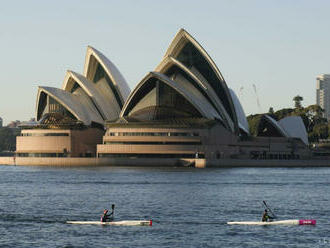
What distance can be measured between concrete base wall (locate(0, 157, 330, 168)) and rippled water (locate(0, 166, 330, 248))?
4177 centimetres

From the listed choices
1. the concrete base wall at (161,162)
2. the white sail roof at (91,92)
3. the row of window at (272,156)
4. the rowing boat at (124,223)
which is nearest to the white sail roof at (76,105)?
the white sail roof at (91,92)

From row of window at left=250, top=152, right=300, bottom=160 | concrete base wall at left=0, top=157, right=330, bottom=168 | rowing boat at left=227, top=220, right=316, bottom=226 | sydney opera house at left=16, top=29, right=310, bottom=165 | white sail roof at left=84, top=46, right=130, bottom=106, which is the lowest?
rowing boat at left=227, top=220, right=316, bottom=226

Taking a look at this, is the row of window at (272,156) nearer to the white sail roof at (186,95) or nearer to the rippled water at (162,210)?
the white sail roof at (186,95)

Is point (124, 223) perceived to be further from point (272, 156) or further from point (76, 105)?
point (272, 156)

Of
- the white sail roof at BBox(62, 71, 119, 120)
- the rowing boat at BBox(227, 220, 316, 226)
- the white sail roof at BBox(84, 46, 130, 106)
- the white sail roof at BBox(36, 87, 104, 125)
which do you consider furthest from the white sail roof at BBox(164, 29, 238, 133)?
the rowing boat at BBox(227, 220, 316, 226)

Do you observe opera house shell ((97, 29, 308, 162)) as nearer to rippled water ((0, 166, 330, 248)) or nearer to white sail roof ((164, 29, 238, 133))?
white sail roof ((164, 29, 238, 133))

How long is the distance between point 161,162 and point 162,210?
259 feet

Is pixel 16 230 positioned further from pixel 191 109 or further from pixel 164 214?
pixel 191 109

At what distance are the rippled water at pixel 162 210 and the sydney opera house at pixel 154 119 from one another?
43.7 metres

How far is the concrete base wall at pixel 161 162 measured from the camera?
13812 centimetres

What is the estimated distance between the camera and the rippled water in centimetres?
4534

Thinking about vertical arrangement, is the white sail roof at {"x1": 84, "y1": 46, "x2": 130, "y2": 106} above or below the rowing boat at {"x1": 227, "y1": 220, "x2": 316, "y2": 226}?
above

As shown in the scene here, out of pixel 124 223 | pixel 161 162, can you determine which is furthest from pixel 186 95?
pixel 124 223

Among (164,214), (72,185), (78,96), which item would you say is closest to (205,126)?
(78,96)
